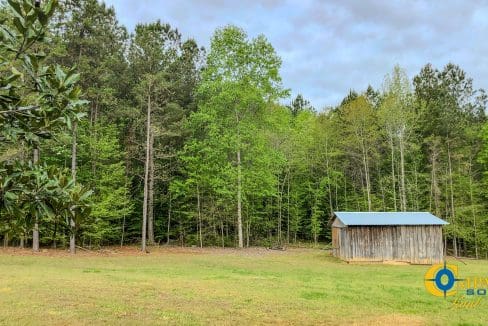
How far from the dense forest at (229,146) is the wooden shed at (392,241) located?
7.90 metres

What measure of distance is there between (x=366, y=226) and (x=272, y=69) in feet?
45.6

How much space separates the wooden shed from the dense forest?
790 centimetres

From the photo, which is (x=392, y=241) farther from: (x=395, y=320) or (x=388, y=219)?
(x=395, y=320)

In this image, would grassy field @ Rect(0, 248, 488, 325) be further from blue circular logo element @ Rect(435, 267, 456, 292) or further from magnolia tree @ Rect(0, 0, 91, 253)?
A: magnolia tree @ Rect(0, 0, 91, 253)

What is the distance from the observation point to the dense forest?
1105 inches

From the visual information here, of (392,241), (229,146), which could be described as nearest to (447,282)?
(392,241)

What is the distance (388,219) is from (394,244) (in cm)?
154

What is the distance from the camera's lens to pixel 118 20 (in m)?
32.4

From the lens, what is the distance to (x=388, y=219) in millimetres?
24828

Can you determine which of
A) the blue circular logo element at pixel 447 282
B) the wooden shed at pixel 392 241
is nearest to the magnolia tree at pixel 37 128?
the blue circular logo element at pixel 447 282

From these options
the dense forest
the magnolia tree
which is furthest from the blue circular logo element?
the dense forest

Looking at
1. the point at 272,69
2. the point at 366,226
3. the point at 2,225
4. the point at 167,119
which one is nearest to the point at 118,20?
the point at 167,119

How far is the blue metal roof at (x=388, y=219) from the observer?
24219 mm

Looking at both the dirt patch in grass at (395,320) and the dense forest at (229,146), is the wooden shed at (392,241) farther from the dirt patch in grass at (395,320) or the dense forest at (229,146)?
the dirt patch in grass at (395,320)
